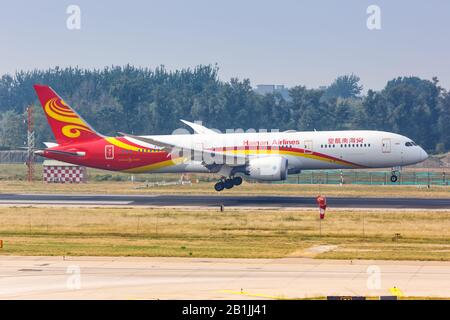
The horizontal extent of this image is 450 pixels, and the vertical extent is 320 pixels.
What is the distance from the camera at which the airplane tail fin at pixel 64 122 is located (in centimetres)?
7569

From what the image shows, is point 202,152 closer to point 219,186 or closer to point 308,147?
point 219,186

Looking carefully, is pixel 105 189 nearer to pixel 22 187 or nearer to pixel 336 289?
pixel 22 187

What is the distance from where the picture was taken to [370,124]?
15650 cm

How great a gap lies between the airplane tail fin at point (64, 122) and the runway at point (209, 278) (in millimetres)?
38159

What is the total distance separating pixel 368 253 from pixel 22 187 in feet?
176

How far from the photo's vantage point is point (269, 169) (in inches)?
2734

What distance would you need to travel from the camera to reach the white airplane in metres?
70.9

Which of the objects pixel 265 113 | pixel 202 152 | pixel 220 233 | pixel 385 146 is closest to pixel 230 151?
pixel 202 152

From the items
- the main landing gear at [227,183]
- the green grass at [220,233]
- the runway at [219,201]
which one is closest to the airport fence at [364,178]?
the main landing gear at [227,183]

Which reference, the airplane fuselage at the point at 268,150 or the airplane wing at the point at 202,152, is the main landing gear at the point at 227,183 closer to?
the airplane fuselage at the point at 268,150

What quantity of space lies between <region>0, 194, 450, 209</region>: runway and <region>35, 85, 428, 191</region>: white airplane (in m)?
2.38

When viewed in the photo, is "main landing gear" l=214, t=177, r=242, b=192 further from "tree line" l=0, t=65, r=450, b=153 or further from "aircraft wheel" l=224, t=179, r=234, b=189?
"tree line" l=0, t=65, r=450, b=153

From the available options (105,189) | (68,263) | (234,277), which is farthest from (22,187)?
(234,277)

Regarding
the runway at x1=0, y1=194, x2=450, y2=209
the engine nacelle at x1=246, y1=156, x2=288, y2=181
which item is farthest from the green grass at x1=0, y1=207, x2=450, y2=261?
the engine nacelle at x1=246, y1=156, x2=288, y2=181
